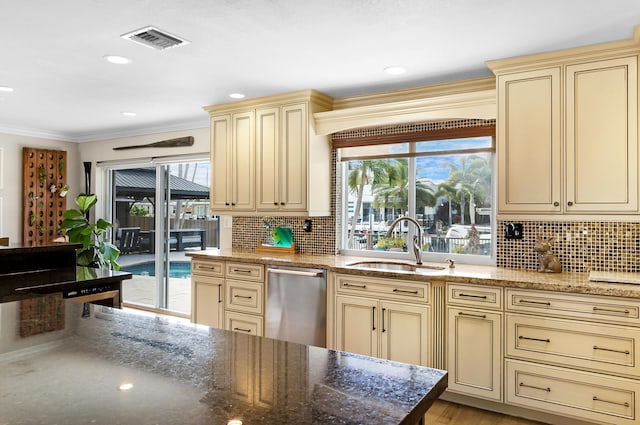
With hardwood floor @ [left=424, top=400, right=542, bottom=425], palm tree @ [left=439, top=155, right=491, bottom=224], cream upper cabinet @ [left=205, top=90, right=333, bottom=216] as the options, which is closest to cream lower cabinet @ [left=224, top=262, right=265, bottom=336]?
cream upper cabinet @ [left=205, top=90, right=333, bottom=216]


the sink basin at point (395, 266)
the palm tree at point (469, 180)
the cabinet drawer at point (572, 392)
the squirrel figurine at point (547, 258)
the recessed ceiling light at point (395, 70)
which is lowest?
the cabinet drawer at point (572, 392)

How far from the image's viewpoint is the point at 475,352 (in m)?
2.92

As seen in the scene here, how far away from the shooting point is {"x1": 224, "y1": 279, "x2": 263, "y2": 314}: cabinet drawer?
3.87 metres

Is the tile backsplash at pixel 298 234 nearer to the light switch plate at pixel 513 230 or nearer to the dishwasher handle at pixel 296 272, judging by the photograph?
the dishwasher handle at pixel 296 272

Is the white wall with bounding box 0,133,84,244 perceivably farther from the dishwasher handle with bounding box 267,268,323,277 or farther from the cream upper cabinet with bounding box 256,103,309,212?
the dishwasher handle with bounding box 267,268,323,277

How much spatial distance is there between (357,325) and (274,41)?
2.04m

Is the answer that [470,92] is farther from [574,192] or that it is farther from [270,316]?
[270,316]

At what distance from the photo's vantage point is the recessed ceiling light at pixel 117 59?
3.07m

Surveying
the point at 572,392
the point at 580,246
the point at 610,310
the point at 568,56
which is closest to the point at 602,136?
the point at 568,56

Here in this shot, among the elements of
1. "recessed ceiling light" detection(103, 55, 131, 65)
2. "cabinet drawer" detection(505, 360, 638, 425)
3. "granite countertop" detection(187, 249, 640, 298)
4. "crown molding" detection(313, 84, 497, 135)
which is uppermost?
"recessed ceiling light" detection(103, 55, 131, 65)

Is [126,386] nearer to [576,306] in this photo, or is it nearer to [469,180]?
[576,306]

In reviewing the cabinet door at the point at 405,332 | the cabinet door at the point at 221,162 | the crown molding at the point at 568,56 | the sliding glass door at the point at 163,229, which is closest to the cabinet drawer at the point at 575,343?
the cabinet door at the point at 405,332

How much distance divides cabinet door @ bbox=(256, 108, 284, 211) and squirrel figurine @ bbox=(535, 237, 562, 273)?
2148 millimetres

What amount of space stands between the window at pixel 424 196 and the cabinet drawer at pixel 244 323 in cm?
104
